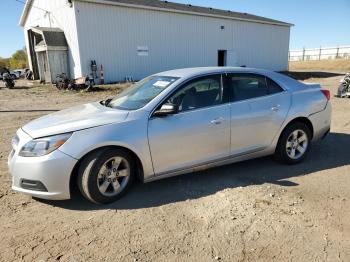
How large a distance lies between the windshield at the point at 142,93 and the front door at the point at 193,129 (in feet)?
0.93

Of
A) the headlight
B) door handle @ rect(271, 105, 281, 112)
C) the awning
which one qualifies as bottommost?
the headlight

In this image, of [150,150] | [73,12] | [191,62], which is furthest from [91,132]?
[191,62]

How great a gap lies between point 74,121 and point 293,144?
3.35 meters

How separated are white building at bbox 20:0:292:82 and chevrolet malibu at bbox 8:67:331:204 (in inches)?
657

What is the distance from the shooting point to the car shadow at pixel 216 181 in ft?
13.1

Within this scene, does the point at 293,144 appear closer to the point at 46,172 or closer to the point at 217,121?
the point at 217,121

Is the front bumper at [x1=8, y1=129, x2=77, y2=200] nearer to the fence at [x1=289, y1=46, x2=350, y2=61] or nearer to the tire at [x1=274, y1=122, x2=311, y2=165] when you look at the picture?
the tire at [x1=274, y1=122, x2=311, y2=165]

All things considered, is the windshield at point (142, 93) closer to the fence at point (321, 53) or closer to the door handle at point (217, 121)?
the door handle at point (217, 121)

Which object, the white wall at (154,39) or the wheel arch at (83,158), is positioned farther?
the white wall at (154,39)

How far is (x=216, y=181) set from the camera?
458 cm

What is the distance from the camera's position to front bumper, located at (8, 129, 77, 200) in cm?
356

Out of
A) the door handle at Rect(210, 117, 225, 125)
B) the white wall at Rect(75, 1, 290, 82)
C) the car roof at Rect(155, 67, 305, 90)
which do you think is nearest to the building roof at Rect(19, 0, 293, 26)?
the white wall at Rect(75, 1, 290, 82)

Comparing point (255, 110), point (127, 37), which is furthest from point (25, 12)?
point (255, 110)

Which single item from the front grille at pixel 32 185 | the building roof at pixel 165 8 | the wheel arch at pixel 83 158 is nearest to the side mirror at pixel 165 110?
the wheel arch at pixel 83 158
